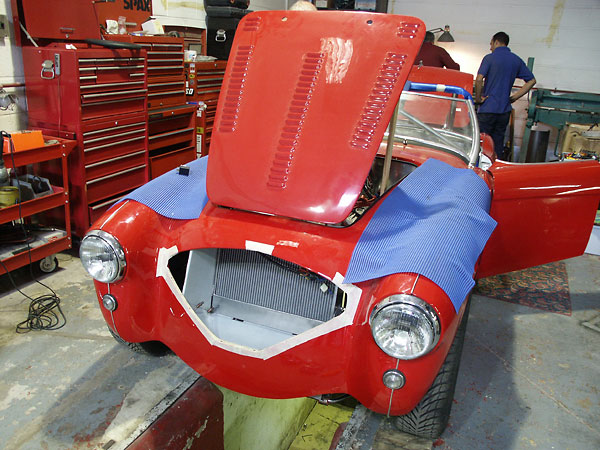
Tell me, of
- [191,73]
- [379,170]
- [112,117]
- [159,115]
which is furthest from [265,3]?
[379,170]

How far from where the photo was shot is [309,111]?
6.53 ft

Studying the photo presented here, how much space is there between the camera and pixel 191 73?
213 inches

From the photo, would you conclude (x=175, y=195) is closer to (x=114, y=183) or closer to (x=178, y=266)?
(x=178, y=266)

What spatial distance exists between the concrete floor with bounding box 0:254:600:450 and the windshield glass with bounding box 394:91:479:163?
1110 millimetres

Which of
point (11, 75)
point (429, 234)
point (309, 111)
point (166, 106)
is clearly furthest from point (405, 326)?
point (166, 106)

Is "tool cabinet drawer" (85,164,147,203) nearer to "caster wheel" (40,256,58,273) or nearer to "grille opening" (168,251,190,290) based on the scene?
"caster wheel" (40,256,58,273)

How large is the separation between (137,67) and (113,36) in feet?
1.17

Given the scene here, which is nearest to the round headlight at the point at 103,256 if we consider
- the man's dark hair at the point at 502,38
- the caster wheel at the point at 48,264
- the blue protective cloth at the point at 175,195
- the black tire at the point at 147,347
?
the blue protective cloth at the point at 175,195

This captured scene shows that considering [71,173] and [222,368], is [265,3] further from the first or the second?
[222,368]

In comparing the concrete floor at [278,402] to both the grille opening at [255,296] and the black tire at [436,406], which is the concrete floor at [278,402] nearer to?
the black tire at [436,406]

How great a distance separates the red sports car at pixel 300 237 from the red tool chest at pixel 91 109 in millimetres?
1669

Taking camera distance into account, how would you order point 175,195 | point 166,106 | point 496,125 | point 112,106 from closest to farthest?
point 175,195 < point 112,106 < point 166,106 < point 496,125

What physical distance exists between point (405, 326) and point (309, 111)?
0.96 meters

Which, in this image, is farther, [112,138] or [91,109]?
[112,138]
